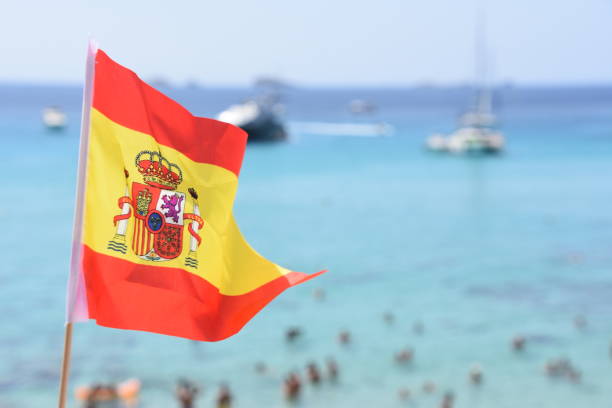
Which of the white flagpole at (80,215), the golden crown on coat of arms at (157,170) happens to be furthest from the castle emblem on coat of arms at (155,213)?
the white flagpole at (80,215)

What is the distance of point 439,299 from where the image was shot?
101ft

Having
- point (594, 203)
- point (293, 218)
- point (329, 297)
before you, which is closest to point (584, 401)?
point (329, 297)

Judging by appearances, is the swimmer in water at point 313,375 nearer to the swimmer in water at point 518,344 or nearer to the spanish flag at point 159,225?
the swimmer in water at point 518,344

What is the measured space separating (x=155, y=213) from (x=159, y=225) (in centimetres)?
11

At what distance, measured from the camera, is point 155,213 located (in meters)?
6.46

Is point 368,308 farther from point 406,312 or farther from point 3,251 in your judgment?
point 3,251

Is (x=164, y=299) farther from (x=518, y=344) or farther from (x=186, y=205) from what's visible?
(x=518, y=344)

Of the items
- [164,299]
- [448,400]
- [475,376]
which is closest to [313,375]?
[448,400]

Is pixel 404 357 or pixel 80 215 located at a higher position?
pixel 80 215

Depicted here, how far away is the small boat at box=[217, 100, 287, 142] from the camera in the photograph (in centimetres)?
9175

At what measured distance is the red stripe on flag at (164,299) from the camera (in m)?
6.31

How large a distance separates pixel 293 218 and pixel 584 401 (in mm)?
28293

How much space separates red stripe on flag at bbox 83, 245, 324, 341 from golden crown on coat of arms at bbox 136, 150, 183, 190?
0.72m

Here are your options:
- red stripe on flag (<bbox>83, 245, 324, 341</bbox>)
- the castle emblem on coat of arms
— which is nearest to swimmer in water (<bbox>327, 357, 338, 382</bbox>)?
red stripe on flag (<bbox>83, 245, 324, 341</bbox>)
